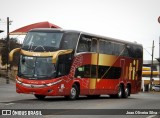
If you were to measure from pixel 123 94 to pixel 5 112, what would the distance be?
18.5 meters

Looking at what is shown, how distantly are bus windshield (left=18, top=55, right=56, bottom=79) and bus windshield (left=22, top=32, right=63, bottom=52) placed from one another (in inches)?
21.9

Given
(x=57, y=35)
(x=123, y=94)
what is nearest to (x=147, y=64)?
(x=123, y=94)

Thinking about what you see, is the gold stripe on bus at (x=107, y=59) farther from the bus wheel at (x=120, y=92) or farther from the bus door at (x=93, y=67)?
the bus wheel at (x=120, y=92)

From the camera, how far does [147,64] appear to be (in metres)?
157

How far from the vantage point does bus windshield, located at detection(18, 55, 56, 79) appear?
25.7 meters

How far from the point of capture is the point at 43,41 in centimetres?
2622

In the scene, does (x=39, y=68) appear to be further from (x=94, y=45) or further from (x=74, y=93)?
(x=94, y=45)

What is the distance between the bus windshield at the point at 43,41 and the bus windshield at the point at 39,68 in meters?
0.56

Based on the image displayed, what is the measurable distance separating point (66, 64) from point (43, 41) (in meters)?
1.68

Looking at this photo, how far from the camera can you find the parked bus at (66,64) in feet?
84.3

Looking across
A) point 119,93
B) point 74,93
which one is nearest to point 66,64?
point 74,93

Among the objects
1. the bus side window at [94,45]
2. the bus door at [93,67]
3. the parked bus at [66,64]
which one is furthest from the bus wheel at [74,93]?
the bus side window at [94,45]

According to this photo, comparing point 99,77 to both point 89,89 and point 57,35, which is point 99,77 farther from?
point 57,35

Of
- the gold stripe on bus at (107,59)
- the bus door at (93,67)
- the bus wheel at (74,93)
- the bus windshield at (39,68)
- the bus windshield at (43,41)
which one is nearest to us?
the bus windshield at (39,68)
